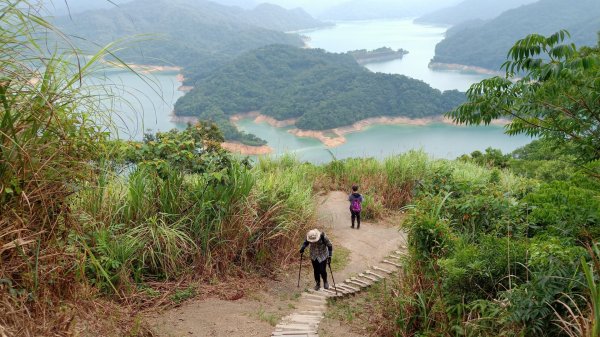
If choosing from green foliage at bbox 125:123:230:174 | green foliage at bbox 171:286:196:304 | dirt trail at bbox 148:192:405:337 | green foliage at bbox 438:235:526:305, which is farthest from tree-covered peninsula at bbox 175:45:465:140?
green foliage at bbox 438:235:526:305

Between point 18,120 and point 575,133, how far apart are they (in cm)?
467

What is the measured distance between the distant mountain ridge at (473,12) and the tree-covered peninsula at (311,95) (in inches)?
4541

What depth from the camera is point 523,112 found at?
14.3ft

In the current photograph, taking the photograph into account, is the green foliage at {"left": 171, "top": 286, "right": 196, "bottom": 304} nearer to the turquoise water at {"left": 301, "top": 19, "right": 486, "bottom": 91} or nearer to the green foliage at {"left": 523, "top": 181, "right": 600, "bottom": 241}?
the green foliage at {"left": 523, "top": 181, "right": 600, "bottom": 241}

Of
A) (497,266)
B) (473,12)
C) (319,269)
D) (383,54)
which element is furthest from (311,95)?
(473,12)

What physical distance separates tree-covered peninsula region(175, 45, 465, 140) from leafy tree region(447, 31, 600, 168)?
5691 cm

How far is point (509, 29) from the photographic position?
340ft

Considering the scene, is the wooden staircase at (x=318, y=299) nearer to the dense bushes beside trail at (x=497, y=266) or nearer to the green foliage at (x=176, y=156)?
the dense bushes beside trail at (x=497, y=266)

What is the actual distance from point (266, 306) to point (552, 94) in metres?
3.56

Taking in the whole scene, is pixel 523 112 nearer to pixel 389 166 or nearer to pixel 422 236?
pixel 422 236

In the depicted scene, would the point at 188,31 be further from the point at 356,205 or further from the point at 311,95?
the point at 356,205

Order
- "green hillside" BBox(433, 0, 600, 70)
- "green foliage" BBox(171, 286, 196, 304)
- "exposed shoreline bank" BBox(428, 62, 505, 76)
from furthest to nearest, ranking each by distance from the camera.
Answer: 1. "green hillside" BBox(433, 0, 600, 70)
2. "exposed shoreline bank" BBox(428, 62, 505, 76)
3. "green foliage" BBox(171, 286, 196, 304)

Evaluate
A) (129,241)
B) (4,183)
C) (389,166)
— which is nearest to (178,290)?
(129,241)

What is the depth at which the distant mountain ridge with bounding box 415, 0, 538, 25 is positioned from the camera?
183250 millimetres
